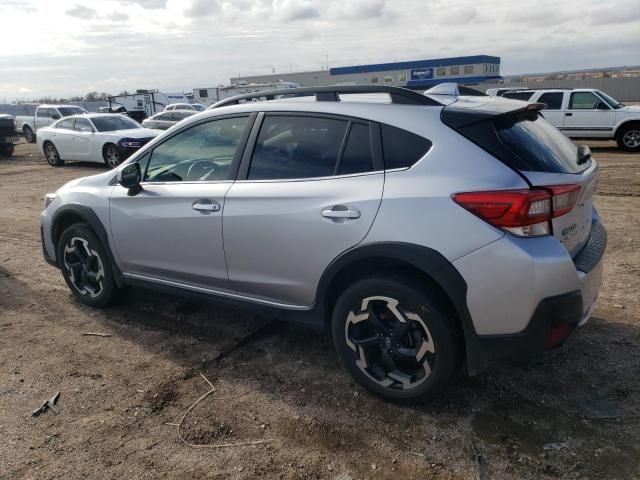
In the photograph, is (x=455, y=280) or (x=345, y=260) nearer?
(x=455, y=280)

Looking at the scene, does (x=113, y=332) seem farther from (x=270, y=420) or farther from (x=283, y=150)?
(x=283, y=150)

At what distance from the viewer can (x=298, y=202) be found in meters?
3.15

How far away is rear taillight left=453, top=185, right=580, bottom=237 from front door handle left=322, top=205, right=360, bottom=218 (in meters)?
0.57

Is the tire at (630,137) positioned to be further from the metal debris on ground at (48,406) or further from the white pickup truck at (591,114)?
the metal debris on ground at (48,406)

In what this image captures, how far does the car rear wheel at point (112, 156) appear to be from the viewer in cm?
1412

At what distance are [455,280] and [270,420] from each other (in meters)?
1.33

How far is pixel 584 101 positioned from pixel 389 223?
46.2 feet

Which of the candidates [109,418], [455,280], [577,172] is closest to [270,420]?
[109,418]

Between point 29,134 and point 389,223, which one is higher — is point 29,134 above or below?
below

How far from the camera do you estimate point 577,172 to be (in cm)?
294

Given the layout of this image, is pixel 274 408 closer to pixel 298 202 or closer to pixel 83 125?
pixel 298 202

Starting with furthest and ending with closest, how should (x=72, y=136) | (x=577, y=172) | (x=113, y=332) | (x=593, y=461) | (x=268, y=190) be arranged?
(x=72, y=136), (x=113, y=332), (x=268, y=190), (x=577, y=172), (x=593, y=461)

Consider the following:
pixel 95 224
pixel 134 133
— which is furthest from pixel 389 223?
pixel 134 133

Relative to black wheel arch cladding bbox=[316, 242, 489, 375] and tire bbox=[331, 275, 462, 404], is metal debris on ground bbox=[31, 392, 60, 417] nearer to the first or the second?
tire bbox=[331, 275, 462, 404]
